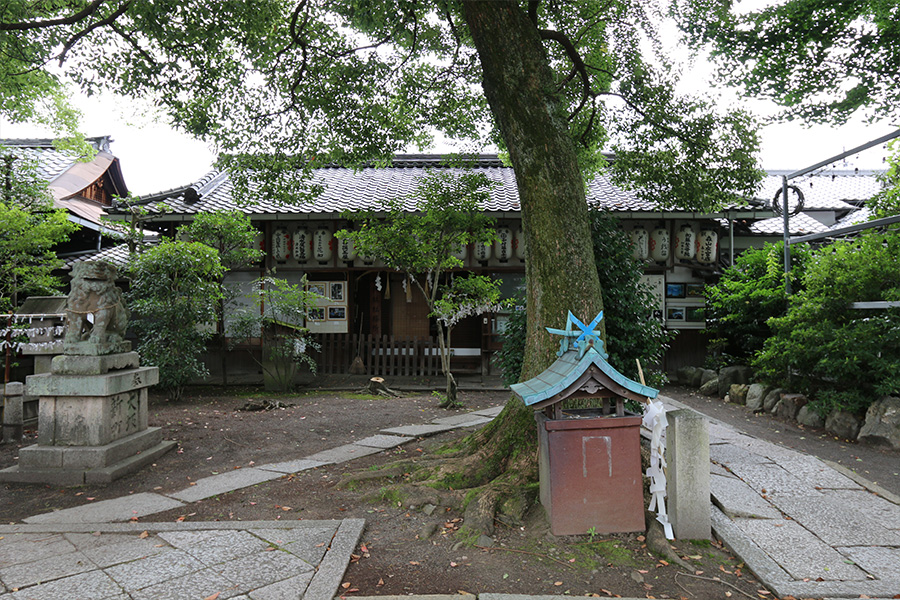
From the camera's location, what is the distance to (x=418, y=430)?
27.2ft

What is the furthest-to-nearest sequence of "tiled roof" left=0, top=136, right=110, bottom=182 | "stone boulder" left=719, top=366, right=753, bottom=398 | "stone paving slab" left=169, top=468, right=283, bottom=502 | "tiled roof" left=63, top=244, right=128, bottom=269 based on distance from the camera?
1. "tiled roof" left=0, top=136, right=110, bottom=182
2. "tiled roof" left=63, top=244, right=128, bottom=269
3. "stone boulder" left=719, top=366, right=753, bottom=398
4. "stone paving slab" left=169, top=468, right=283, bottom=502

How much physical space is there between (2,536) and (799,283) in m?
12.0

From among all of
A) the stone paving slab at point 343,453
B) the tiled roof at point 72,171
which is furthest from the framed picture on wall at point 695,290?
the tiled roof at point 72,171

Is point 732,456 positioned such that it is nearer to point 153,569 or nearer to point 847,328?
point 847,328

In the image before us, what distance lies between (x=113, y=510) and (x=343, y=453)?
275cm

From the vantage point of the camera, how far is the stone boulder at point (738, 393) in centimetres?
1070

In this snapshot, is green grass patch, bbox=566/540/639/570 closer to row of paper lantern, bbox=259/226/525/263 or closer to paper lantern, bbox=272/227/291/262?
row of paper lantern, bbox=259/226/525/263

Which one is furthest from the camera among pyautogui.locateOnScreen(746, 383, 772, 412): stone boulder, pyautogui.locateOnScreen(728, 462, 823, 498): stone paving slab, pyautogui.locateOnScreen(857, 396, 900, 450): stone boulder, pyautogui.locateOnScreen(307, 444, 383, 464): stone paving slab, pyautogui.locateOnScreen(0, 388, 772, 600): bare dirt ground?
pyautogui.locateOnScreen(746, 383, 772, 412): stone boulder

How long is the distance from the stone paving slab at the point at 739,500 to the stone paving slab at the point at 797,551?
99 mm

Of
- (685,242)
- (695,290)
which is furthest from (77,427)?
(695,290)

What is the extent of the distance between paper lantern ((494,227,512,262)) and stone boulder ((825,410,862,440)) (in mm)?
7744

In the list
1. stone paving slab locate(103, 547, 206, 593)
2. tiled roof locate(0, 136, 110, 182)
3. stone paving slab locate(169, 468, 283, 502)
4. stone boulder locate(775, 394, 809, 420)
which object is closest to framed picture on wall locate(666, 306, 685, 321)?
stone boulder locate(775, 394, 809, 420)

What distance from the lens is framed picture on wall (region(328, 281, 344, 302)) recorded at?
46.3ft

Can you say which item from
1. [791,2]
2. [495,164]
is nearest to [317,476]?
[791,2]
